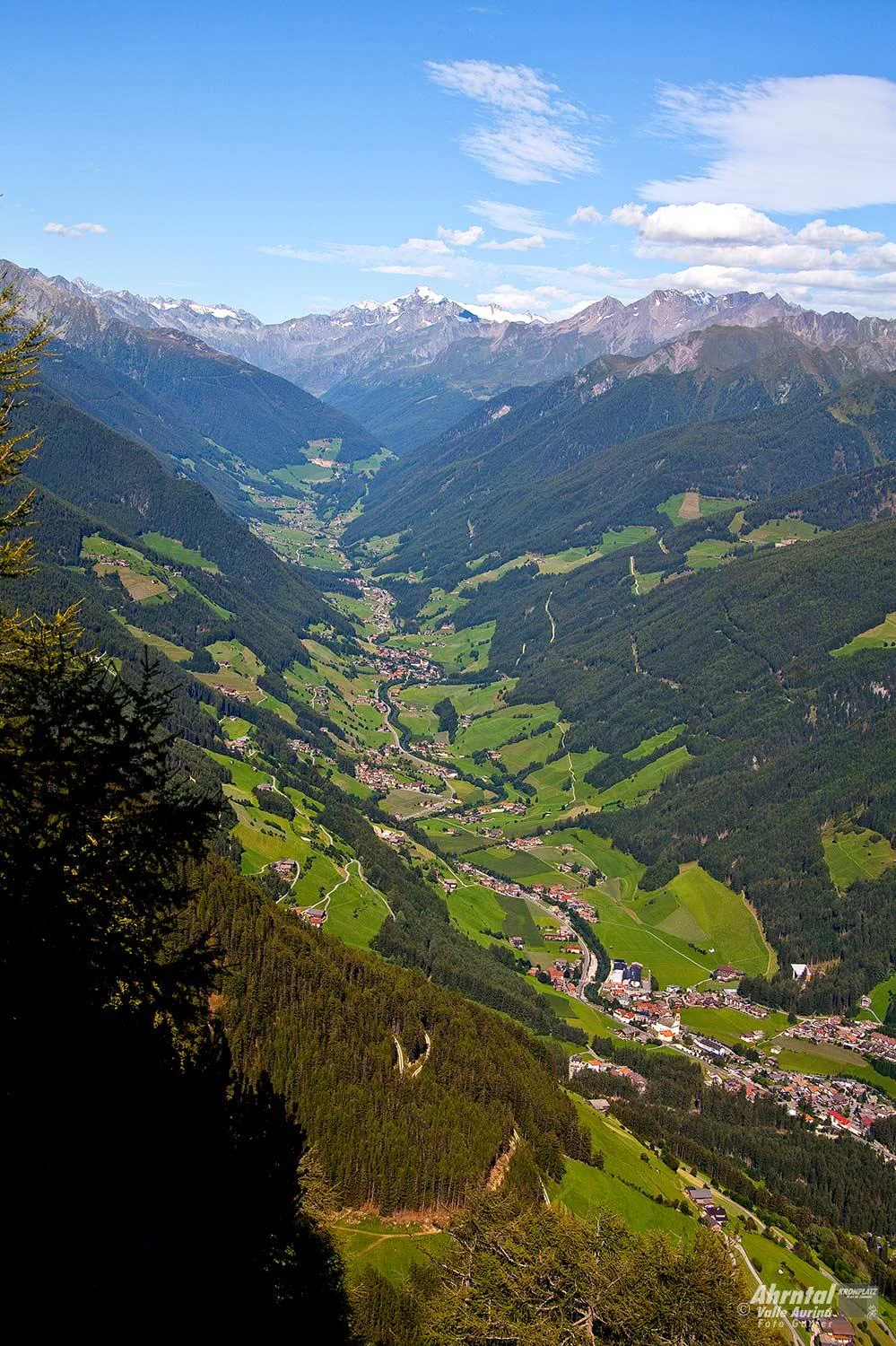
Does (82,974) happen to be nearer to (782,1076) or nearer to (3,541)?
(3,541)

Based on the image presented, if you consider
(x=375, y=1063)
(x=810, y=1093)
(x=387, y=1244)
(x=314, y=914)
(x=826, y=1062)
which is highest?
(x=375, y=1063)

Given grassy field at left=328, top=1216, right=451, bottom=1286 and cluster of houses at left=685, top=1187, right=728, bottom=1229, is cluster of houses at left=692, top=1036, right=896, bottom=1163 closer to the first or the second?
cluster of houses at left=685, top=1187, right=728, bottom=1229

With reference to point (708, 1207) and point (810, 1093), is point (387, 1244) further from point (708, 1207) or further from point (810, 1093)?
point (810, 1093)

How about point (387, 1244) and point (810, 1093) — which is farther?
point (810, 1093)

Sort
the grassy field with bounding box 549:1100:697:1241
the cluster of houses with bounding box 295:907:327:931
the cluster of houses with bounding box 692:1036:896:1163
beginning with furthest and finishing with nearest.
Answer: the cluster of houses with bounding box 692:1036:896:1163, the cluster of houses with bounding box 295:907:327:931, the grassy field with bounding box 549:1100:697:1241

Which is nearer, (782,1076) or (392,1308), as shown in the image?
(392,1308)

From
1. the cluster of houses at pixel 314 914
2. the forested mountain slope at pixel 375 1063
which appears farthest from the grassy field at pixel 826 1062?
the cluster of houses at pixel 314 914

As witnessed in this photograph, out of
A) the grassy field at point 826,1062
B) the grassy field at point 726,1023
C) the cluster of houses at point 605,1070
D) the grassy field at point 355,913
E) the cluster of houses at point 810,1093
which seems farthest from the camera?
the grassy field at point 726,1023

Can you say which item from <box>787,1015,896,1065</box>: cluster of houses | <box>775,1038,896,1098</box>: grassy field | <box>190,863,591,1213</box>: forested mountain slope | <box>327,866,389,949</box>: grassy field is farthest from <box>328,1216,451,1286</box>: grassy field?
<box>787,1015,896,1065</box>: cluster of houses

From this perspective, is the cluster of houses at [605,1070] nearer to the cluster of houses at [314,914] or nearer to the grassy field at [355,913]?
the grassy field at [355,913]

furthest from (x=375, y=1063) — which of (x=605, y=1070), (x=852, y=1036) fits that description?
(x=852, y=1036)

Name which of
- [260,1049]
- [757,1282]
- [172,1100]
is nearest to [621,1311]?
[172,1100]
